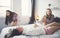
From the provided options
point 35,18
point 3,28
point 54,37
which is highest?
point 35,18

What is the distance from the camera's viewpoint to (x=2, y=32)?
1.89m

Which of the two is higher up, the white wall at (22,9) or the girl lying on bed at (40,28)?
the white wall at (22,9)

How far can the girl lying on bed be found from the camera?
6.20 ft

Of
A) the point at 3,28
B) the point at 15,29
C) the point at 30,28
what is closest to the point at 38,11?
the point at 30,28

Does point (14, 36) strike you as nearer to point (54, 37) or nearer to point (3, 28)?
point (3, 28)

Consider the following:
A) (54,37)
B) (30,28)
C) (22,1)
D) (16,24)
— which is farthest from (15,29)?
(54,37)

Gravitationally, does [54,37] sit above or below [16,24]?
below

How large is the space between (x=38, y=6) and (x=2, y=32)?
1.86ft

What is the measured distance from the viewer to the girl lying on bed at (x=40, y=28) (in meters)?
1.89

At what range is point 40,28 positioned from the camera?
1.90m

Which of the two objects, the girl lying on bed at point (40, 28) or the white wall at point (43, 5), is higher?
the white wall at point (43, 5)

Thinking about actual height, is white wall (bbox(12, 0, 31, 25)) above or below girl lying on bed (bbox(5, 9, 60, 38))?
above

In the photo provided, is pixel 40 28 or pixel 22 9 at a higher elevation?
pixel 22 9

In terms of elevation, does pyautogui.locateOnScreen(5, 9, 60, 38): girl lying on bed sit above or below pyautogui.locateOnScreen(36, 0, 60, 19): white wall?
below
